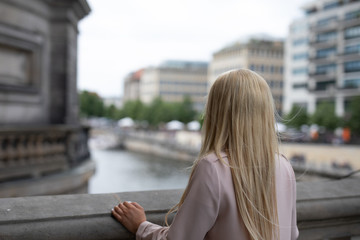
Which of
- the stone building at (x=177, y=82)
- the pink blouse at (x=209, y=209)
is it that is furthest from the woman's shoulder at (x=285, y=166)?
the stone building at (x=177, y=82)

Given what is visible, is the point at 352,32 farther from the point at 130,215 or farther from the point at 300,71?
the point at 130,215

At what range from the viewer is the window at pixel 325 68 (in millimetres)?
59906

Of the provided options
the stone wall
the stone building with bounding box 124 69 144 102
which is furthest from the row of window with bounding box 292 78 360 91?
the stone building with bounding box 124 69 144 102

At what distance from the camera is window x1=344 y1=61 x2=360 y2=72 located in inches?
2199

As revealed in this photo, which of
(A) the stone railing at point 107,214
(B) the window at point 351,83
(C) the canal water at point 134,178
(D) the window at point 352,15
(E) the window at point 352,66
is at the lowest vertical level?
(C) the canal water at point 134,178

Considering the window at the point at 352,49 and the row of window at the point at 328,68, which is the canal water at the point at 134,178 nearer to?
the row of window at the point at 328,68

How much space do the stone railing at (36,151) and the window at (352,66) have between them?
52.8m

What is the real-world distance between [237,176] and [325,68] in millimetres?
63915

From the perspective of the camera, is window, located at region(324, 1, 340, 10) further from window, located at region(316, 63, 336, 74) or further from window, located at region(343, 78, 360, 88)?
window, located at region(343, 78, 360, 88)

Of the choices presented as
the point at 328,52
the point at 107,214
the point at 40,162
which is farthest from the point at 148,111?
the point at 107,214

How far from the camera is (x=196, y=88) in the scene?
131 meters

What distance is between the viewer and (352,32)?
2242 inches

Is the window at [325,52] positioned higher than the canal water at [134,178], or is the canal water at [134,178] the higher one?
the window at [325,52]

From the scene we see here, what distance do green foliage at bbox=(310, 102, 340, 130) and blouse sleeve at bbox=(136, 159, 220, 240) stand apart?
171 ft
